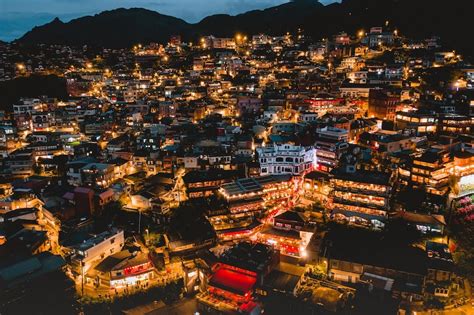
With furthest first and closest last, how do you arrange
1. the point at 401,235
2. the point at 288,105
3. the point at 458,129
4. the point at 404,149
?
the point at 288,105 → the point at 458,129 → the point at 404,149 → the point at 401,235

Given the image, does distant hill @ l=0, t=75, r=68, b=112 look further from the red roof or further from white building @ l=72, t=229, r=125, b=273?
the red roof

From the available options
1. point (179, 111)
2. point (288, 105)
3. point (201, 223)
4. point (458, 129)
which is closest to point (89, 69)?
point (179, 111)

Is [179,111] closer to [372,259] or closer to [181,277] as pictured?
[181,277]

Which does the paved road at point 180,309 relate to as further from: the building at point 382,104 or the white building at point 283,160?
the building at point 382,104

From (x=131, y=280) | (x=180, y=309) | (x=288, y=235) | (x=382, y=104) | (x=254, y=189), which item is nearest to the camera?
(x=180, y=309)

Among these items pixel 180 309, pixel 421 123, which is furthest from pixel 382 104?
pixel 180 309

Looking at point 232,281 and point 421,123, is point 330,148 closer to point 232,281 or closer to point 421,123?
point 421,123

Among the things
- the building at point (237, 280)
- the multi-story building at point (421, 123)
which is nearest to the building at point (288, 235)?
the building at point (237, 280)
